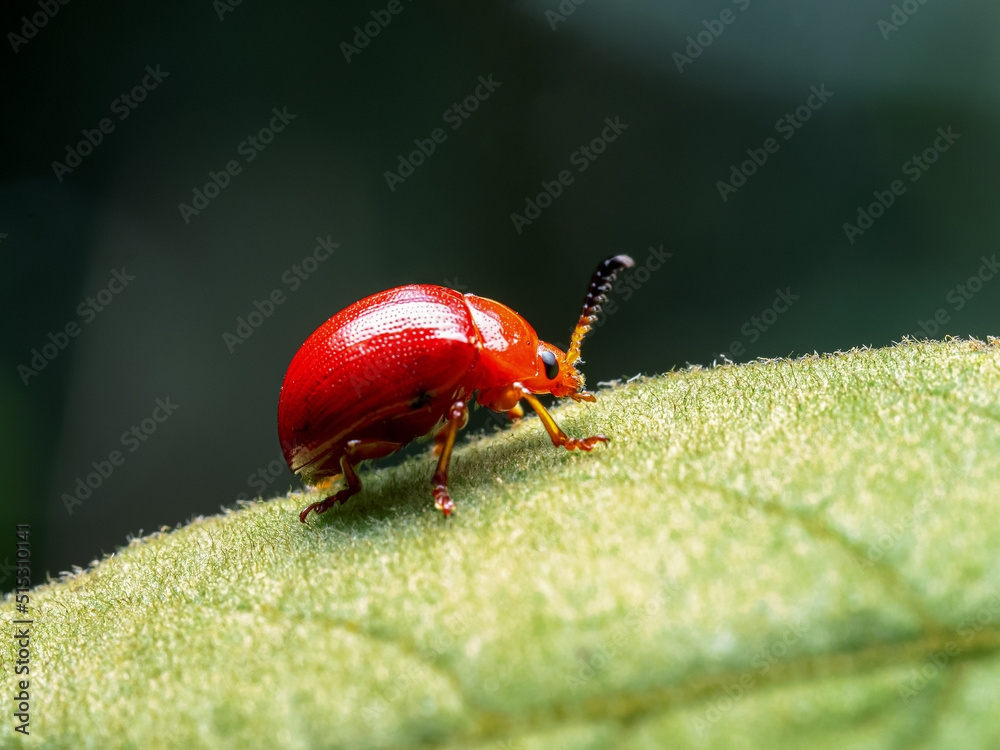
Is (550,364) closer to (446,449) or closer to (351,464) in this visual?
(446,449)

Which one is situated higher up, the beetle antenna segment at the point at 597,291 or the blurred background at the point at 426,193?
the blurred background at the point at 426,193

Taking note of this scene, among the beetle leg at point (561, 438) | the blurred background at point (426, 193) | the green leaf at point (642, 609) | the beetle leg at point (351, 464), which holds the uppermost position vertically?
the blurred background at point (426, 193)

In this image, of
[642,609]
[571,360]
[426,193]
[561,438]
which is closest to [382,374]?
[561,438]

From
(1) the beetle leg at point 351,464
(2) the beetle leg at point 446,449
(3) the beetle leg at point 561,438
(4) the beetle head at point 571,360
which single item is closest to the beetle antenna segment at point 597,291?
(4) the beetle head at point 571,360

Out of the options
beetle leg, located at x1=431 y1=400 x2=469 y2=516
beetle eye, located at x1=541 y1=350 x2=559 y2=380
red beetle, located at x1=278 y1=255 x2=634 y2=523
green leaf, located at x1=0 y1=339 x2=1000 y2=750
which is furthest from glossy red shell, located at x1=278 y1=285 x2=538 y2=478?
green leaf, located at x1=0 y1=339 x2=1000 y2=750

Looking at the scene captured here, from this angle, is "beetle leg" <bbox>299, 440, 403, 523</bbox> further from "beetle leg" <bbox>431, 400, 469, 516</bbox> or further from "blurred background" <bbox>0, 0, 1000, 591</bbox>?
"blurred background" <bbox>0, 0, 1000, 591</bbox>

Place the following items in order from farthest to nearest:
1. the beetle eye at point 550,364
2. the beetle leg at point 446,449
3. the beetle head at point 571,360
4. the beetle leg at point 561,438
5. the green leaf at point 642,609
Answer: the beetle eye at point 550,364 → the beetle head at point 571,360 → the beetle leg at point 561,438 → the beetle leg at point 446,449 → the green leaf at point 642,609

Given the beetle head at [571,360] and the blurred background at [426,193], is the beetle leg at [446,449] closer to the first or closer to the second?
the beetle head at [571,360]
